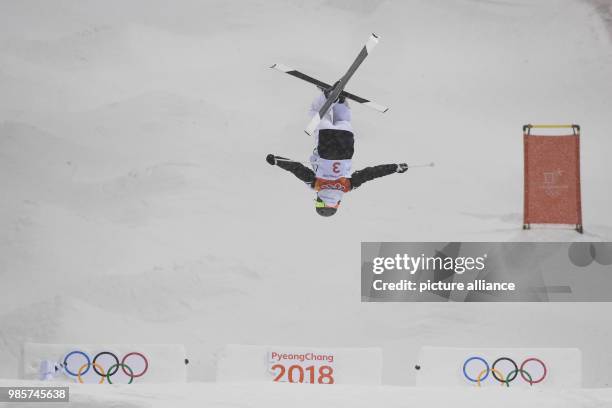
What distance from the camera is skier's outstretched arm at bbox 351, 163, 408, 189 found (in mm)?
5203

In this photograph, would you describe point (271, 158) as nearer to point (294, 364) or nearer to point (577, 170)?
point (294, 364)

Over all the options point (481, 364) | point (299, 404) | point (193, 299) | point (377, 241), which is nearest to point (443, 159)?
point (377, 241)

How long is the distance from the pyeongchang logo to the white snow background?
0.17 m

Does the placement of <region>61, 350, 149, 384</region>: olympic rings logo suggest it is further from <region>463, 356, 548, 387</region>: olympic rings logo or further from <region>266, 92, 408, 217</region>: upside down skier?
<region>463, 356, 548, 387</region>: olympic rings logo

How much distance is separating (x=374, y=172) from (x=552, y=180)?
65.2 inches

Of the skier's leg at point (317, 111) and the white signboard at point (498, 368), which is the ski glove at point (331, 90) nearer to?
the skier's leg at point (317, 111)

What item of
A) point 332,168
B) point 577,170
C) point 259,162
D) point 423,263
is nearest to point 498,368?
point 423,263

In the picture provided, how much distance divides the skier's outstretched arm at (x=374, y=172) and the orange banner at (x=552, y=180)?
1370mm

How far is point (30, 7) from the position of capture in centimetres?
623

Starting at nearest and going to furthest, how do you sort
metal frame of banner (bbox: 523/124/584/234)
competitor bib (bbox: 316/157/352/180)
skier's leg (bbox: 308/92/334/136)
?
skier's leg (bbox: 308/92/334/136)
competitor bib (bbox: 316/157/352/180)
metal frame of banner (bbox: 523/124/584/234)

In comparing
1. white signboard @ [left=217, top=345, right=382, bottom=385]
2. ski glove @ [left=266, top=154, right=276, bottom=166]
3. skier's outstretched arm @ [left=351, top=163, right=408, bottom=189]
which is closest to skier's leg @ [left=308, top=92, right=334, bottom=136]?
ski glove @ [left=266, top=154, right=276, bottom=166]

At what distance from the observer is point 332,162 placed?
4859mm

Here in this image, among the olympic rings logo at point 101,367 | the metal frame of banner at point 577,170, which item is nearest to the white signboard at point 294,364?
the olympic rings logo at point 101,367

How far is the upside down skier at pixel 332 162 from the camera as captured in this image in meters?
4.70
